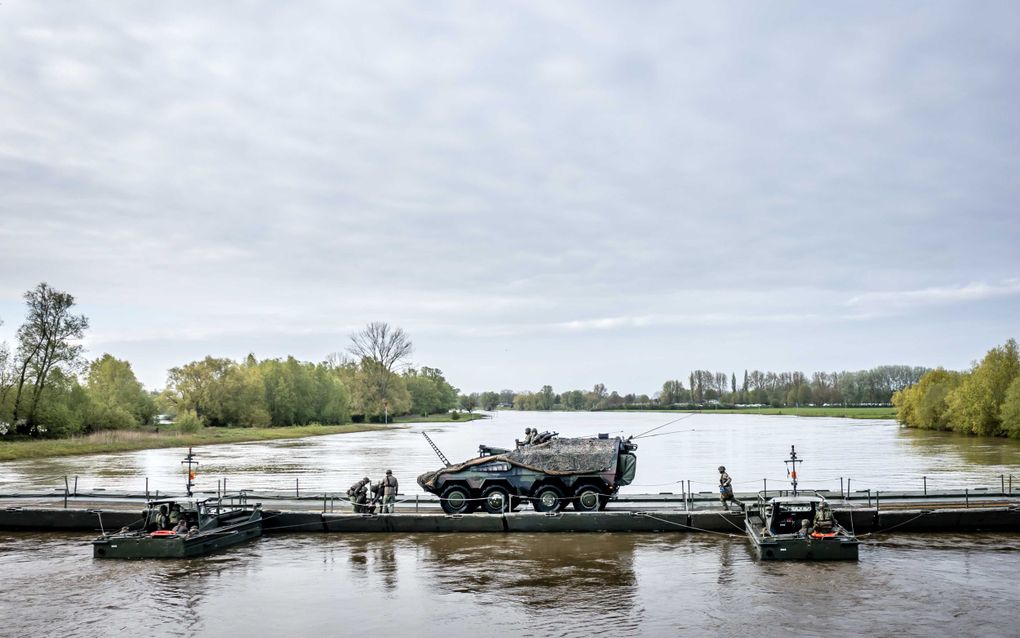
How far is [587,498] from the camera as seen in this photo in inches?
1126

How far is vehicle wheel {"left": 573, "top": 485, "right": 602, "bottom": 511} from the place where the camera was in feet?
93.5

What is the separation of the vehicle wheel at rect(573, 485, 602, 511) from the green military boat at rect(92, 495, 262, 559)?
10.7 metres

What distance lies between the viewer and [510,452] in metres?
28.9

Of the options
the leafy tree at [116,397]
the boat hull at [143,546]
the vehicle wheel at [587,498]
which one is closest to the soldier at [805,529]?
the vehicle wheel at [587,498]

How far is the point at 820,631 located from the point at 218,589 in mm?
14045

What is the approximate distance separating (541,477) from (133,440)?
67.3 m

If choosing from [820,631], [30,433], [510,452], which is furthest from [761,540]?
[30,433]

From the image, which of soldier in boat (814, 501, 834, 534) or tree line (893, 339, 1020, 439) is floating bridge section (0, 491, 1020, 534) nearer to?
soldier in boat (814, 501, 834, 534)

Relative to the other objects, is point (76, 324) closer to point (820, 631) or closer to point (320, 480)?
point (320, 480)

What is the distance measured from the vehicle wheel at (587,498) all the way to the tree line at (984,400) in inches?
2764

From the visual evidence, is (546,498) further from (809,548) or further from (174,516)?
(174,516)

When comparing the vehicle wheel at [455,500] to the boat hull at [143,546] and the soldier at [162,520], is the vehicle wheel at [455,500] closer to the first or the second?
the boat hull at [143,546]

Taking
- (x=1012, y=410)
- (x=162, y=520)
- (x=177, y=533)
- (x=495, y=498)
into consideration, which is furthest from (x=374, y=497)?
(x=1012, y=410)

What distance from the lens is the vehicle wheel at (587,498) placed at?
28.5 metres
